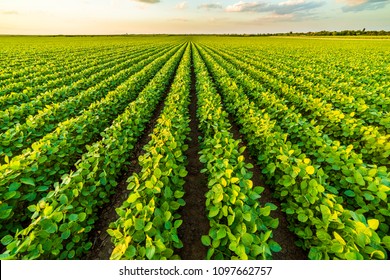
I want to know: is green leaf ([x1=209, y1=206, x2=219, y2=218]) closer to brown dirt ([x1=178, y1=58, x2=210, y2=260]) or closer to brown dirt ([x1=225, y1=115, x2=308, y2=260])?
brown dirt ([x1=178, y1=58, x2=210, y2=260])

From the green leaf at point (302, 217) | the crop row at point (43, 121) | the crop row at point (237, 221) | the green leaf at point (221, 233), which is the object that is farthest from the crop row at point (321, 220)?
the crop row at point (43, 121)

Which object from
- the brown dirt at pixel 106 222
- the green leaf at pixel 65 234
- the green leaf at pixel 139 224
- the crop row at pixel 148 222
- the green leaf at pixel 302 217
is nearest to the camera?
the crop row at pixel 148 222

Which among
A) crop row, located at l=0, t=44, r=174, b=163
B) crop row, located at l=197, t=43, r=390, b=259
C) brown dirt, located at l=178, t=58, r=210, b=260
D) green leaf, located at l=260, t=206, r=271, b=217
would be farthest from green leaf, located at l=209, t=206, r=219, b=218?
crop row, located at l=0, t=44, r=174, b=163

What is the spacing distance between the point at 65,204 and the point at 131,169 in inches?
90.9

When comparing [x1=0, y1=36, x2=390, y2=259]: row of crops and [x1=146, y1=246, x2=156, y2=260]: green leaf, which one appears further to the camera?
[x1=0, y1=36, x2=390, y2=259]: row of crops

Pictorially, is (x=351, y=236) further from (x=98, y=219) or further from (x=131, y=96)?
(x=131, y=96)

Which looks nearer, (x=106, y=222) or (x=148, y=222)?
(x=148, y=222)

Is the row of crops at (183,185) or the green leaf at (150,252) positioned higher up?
the green leaf at (150,252)

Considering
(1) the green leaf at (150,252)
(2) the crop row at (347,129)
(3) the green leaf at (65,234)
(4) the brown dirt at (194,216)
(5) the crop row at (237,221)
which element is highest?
(1) the green leaf at (150,252)

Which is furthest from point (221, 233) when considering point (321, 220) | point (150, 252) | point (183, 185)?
point (183, 185)

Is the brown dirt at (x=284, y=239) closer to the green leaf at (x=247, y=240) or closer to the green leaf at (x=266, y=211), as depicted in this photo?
the green leaf at (x=266, y=211)

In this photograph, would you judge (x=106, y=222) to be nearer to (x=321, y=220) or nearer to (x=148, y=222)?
(x=148, y=222)

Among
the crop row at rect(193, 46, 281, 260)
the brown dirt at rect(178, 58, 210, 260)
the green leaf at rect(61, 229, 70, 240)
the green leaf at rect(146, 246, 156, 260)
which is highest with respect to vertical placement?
the green leaf at rect(146, 246, 156, 260)
